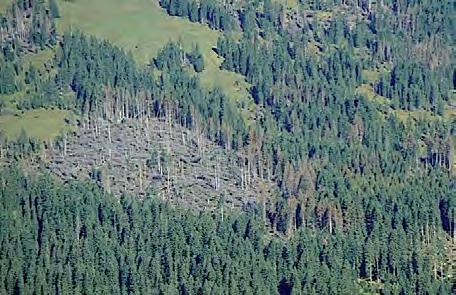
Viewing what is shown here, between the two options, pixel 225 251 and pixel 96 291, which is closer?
pixel 96 291

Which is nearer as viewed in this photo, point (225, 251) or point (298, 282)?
point (298, 282)

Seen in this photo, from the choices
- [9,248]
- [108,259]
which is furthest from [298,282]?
[9,248]

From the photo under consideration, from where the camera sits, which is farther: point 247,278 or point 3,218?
point 3,218

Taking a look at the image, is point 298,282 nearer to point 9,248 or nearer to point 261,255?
point 261,255

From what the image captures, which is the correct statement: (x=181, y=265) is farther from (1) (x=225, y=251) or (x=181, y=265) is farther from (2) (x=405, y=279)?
(2) (x=405, y=279)

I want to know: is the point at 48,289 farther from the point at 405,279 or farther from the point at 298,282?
the point at 405,279

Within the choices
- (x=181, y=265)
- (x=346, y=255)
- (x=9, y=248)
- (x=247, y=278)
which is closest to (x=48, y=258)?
(x=9, y=248)

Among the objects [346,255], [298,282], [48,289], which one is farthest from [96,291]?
[346,255]
